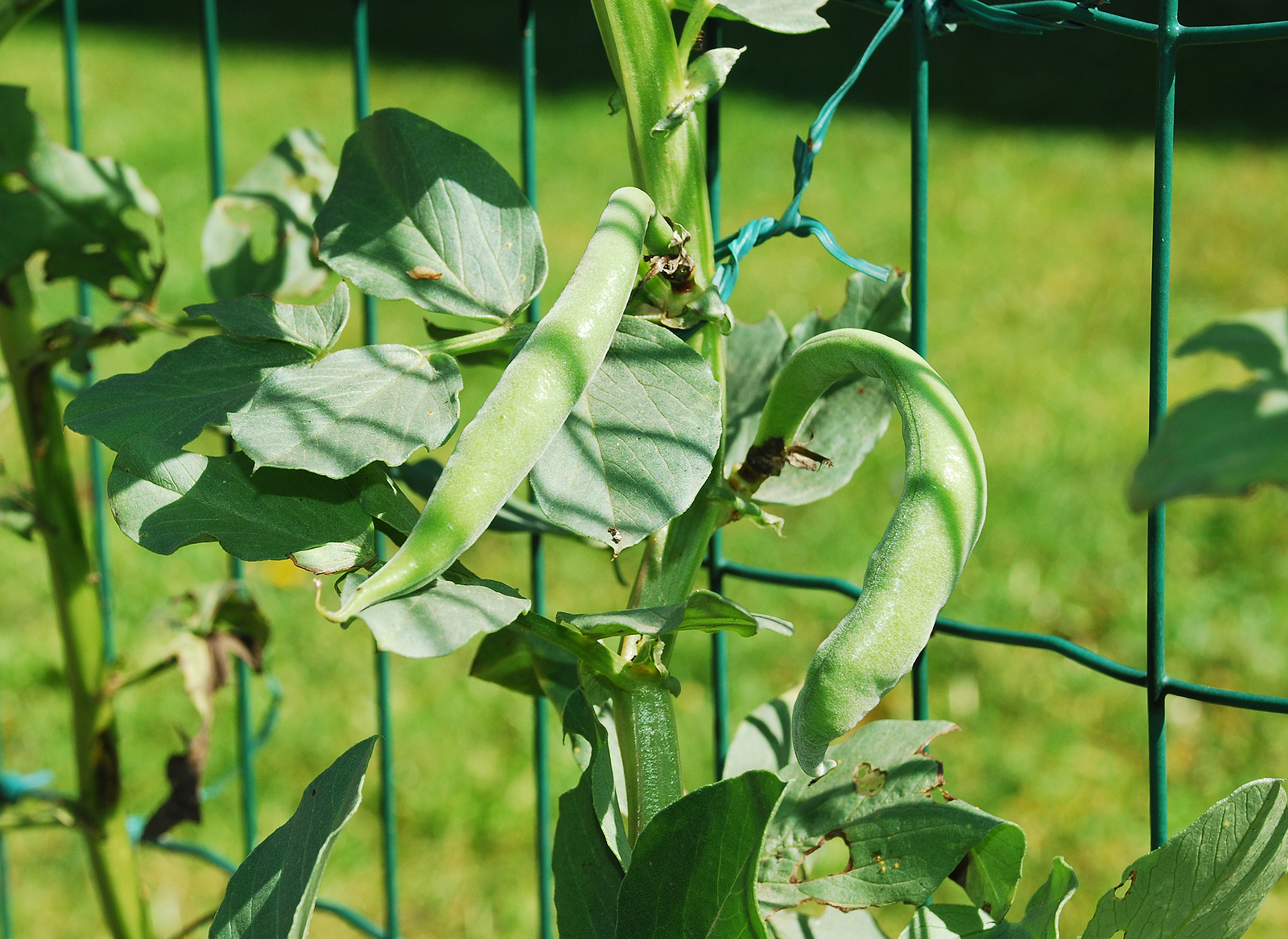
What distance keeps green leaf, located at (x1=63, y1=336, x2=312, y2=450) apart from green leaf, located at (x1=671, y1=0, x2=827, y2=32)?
→ 0.21 metres

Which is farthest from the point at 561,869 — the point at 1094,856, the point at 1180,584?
the point at 1180,584

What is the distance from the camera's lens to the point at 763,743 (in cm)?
58

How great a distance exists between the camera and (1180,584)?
1.75m

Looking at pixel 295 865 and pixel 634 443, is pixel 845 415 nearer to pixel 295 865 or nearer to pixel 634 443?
pixel 634 443

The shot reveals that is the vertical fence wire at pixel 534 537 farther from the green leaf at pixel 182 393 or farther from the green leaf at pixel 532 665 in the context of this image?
the green leaf at pixel 182 393

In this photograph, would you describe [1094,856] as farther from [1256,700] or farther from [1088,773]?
[1256,700]

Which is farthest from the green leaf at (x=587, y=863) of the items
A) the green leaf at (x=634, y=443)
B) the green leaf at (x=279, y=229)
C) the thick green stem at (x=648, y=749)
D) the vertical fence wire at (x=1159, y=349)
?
the green leaf at (x=279, y=229)

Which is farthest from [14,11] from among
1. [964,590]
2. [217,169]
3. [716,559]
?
[964,590]

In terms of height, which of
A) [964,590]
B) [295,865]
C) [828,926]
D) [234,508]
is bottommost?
[964,590]

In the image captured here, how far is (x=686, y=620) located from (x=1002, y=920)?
18 centimetres

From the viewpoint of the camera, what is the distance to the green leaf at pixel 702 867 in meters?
0.42

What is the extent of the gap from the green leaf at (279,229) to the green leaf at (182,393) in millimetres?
318

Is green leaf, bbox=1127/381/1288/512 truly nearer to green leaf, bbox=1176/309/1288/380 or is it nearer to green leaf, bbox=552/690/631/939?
green leaf, bbox=1176/309/1288/380

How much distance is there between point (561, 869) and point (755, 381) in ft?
0.79
